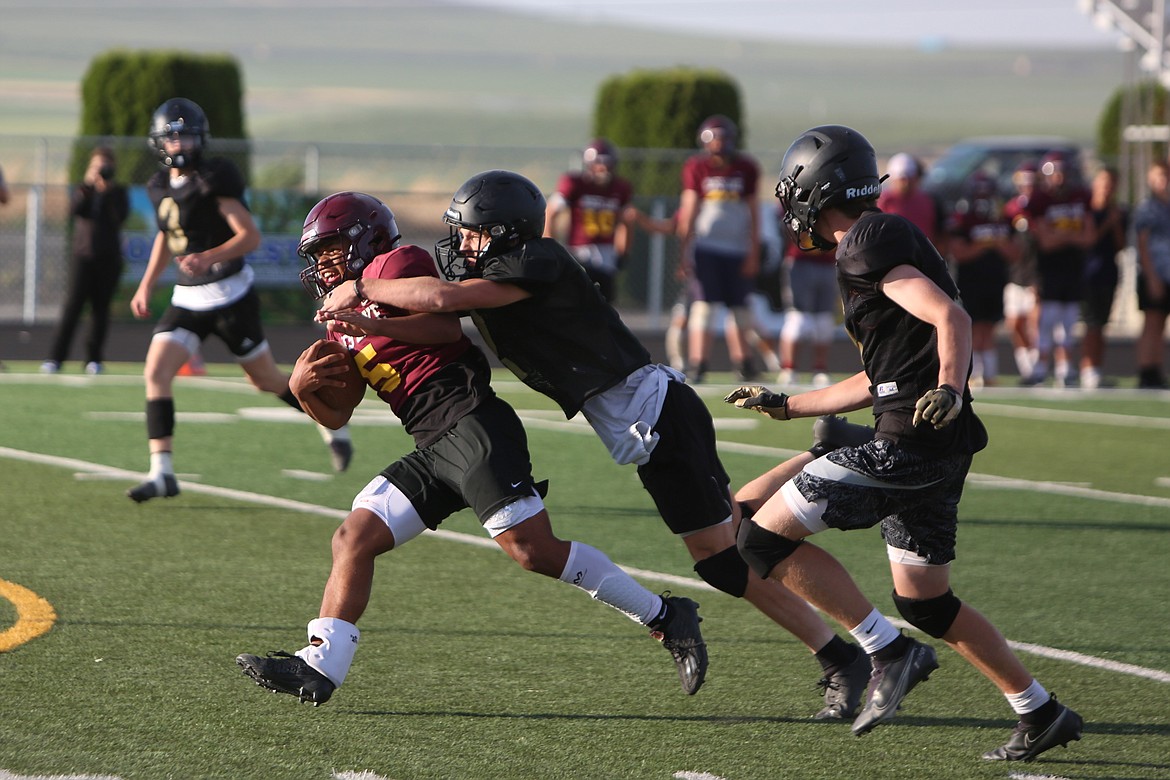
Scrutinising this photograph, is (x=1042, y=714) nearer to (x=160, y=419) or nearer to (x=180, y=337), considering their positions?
(x=160, y=419)

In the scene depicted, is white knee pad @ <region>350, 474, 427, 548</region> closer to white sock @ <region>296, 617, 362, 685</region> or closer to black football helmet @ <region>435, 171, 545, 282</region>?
white sock @ <region>296, 617, 362, 685</region>

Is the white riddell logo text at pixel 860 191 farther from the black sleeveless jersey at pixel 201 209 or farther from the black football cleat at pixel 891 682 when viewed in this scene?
the black sleeveless jersey at pixel 201 209

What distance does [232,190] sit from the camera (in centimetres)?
813

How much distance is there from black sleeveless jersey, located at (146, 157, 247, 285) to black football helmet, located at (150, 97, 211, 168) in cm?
9

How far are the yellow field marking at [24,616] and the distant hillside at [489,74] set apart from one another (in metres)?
64.0

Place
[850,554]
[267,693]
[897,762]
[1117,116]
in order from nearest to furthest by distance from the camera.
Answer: [897,762] < [267,693] < [850,554] < [1117,116]

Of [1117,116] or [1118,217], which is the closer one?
[1118,217]

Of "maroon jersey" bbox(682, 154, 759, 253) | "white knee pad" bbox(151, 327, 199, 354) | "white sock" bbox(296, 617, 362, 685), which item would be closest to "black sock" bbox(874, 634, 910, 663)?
"white sock" bbox(296, 617, 362, 685)

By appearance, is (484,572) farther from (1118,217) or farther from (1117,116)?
(1117,116)

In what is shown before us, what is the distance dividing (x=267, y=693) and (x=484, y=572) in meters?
1.95

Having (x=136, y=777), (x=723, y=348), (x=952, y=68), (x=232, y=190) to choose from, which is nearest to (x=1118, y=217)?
(x=723, y=348)

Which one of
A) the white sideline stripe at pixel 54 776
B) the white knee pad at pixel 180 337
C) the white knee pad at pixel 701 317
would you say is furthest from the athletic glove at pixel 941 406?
the white knee pad at pixel 701 317

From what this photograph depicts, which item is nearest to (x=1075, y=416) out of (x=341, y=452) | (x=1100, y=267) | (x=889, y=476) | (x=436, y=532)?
(x=1100, y=267)

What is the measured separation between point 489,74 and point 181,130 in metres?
98.1
